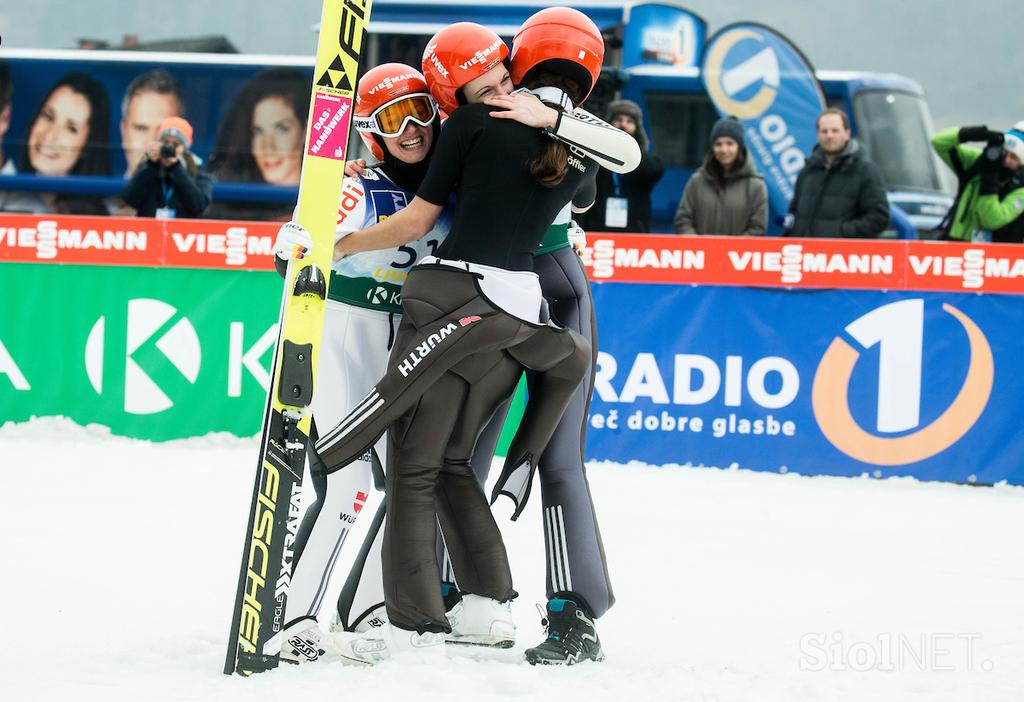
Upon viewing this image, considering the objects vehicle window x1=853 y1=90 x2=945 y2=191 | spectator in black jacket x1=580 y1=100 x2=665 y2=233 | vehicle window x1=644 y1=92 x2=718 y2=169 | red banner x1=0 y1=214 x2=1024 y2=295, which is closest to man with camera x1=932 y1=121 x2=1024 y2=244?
red banner x1=0 y1=214 x2=1024 y2=295

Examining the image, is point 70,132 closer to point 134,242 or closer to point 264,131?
point 264,131

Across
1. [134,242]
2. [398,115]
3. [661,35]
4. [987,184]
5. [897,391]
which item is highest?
[661,35]

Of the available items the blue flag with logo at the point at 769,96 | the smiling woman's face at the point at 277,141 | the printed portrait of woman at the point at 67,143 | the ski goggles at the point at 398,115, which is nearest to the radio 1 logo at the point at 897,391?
the ski goggles at the point at 398,115

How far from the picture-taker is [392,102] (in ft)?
11.8

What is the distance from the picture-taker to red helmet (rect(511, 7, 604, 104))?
3605 millimetres

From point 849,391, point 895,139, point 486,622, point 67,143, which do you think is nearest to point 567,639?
point 486,622

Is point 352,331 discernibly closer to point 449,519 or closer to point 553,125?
point 449,519

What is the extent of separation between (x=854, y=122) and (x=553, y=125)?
9886mm

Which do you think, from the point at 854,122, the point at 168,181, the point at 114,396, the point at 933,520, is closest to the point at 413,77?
the point at 933,520

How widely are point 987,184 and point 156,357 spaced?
5.54 m

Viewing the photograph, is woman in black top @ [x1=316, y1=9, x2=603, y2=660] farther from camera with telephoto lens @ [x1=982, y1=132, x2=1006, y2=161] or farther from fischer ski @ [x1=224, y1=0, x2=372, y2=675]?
camera with telephoto lens @ [x1=982, y1=132, x2=1006, y2=161]

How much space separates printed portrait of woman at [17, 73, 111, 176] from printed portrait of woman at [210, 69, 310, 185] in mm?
1270

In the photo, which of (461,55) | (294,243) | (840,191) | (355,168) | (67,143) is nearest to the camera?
(294,243)

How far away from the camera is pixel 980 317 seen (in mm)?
6988
